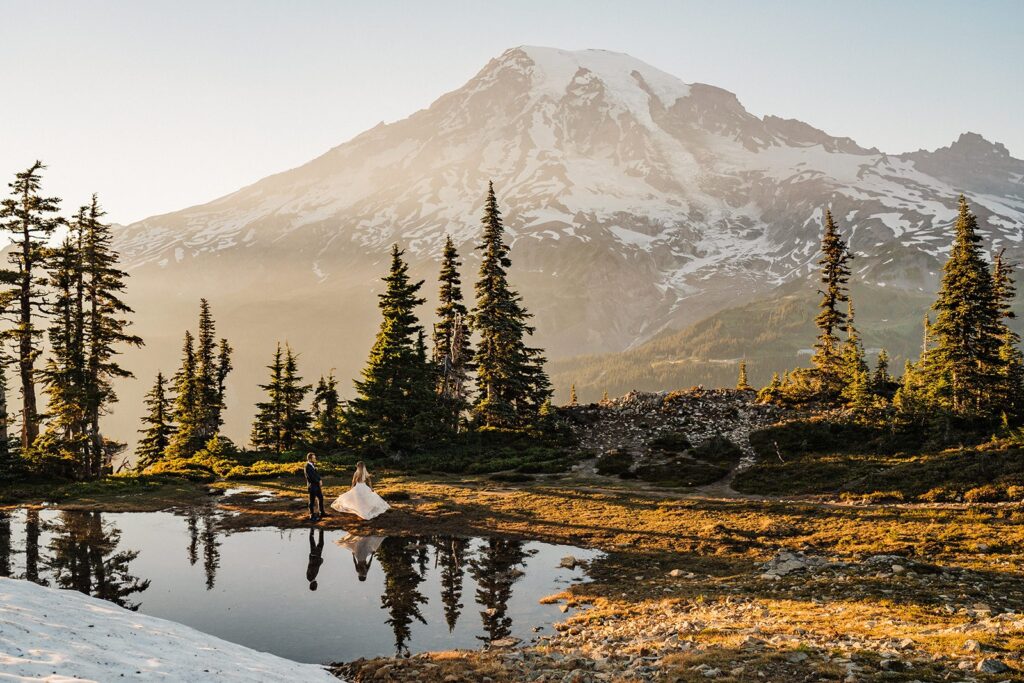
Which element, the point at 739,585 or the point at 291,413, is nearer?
the point at 739,585

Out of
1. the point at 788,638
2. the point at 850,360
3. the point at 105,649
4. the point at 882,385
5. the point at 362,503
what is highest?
the point at 850,360

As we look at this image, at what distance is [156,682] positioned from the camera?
7840mm

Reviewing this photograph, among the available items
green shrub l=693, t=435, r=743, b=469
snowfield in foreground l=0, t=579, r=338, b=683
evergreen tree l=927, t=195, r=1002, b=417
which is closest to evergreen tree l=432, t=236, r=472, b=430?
green shrub l=693, t=435, r=743, b=469

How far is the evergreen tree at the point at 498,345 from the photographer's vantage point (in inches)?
1823

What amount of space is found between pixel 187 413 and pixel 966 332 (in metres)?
60.4

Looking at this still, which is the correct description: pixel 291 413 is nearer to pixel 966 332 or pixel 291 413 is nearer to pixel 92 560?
pixel 92 560

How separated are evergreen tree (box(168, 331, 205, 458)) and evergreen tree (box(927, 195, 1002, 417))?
54.1m

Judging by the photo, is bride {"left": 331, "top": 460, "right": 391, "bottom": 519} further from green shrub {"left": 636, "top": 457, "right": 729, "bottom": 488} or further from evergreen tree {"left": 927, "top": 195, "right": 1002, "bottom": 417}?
evergreen tree {"left": 927, "top": 195, "right": 1002, "bottom": 417}

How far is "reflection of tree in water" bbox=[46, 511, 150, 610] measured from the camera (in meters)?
14.4

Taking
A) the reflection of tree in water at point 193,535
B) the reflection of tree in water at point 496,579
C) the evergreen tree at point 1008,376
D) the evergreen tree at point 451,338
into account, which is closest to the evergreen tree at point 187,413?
the evergreen tree at point 451,338

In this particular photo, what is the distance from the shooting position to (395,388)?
4272cm

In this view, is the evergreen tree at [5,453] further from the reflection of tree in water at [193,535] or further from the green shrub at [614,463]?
the green shrub at [614,463]

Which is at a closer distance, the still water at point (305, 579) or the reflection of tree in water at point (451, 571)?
the still water at point (305, 579)

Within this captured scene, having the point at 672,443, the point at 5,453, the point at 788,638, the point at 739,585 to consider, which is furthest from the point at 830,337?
the point at 5,453
